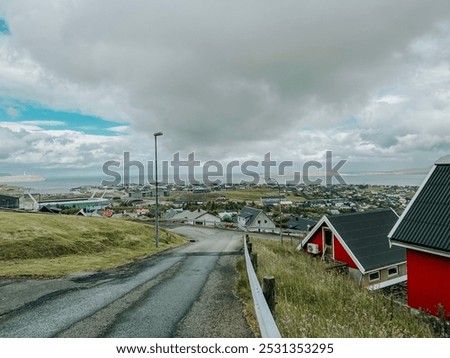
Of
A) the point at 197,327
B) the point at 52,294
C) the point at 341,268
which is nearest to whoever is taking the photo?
the point at 197,327

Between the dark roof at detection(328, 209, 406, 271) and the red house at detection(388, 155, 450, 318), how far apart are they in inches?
286

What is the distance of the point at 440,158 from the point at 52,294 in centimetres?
1565

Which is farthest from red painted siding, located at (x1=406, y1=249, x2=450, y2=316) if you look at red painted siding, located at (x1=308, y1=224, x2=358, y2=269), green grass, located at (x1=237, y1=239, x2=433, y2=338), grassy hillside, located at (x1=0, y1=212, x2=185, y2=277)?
grassy hillside, located at (x1=0, y1=212, x2=185, y2=277)

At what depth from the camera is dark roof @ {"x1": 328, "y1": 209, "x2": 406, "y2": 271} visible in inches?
762

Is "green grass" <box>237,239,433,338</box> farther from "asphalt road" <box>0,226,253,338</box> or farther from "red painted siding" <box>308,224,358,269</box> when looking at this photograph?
"red painted siding" <box>308,224,358,269</box>

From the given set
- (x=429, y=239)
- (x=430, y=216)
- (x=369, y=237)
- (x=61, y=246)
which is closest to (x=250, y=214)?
(x=369, y=237)

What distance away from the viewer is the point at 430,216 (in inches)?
452

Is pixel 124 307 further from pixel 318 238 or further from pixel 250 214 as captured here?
pixel 250 214

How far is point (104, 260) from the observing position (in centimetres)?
1452

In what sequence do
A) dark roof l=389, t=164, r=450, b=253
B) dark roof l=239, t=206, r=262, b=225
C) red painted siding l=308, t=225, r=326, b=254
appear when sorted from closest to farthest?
dark roof l=389, t=164, r=450, b=253, red painted siding l=308, t=225, r=326, b=254, dark roof l=239, t=206, r=262, b=225

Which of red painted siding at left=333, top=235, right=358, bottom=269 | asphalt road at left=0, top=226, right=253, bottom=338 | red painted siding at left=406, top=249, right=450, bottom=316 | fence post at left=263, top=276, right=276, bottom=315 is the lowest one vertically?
red painted siding at left=333, top=235, right=358, bottom=269

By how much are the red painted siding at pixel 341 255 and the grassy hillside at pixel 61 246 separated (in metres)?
13.1
